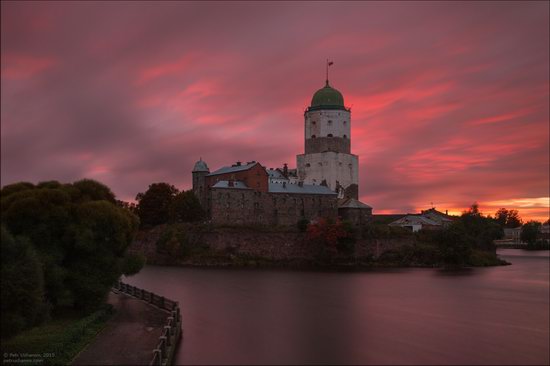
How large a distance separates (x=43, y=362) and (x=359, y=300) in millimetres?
20461

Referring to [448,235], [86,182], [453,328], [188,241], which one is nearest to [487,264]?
[448,235]

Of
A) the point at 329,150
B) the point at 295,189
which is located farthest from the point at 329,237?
the point at 329,150

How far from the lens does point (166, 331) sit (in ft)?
56.2

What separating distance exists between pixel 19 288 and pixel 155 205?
163 ft

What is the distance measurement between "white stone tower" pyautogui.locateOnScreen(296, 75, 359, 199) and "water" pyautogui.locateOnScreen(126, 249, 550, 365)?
33517 millimetres

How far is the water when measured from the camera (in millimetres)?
19828

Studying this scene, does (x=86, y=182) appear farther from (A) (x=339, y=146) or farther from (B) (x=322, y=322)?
(A) (x=339, y=146)

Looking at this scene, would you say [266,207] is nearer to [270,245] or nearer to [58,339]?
[270,245]

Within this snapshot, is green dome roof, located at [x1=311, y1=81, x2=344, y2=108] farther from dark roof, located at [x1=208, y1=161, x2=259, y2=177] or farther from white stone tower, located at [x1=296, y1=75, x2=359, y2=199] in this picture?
dark roof, located at [x1=208, y1=161, x2=259, y2=177]

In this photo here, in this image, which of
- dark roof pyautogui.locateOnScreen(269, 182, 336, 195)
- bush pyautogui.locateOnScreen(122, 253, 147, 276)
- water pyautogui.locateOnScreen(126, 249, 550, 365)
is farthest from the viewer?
dark roof pyautogui.locateOnScreen(269, 182, 336, 195)

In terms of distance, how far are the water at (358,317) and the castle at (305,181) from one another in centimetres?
1598

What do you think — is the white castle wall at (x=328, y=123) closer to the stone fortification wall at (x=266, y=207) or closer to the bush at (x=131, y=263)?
the stone fortification wall at (x=266, y=207)

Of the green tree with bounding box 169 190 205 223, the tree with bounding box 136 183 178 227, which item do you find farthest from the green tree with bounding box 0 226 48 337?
the tree with bounding box 136 183 178 227

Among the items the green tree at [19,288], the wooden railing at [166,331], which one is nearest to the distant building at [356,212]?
the wooden railing at [166,331]
